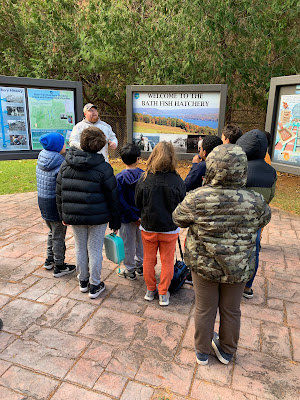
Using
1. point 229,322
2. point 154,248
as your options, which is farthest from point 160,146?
point 229,322

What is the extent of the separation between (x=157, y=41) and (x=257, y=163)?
7.93m

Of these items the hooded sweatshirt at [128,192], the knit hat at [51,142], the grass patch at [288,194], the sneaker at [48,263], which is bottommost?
the sneaker at [48,263]

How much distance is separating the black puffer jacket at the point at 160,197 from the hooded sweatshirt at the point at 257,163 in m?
0.77

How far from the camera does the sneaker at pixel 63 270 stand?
3.82m

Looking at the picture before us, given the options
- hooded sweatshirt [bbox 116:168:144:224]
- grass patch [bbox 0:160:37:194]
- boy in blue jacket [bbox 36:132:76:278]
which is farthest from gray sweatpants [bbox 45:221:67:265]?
grass patch [bbox 0:160:37:194]

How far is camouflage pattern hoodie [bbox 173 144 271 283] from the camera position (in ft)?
6.90

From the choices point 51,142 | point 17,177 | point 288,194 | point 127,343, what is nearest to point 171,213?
point 127,343

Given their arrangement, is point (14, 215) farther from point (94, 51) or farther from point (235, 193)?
point (94, 51)

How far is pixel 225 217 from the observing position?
211cm

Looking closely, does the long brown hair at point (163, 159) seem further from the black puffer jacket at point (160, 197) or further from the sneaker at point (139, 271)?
the sneaker at point (139, 271)

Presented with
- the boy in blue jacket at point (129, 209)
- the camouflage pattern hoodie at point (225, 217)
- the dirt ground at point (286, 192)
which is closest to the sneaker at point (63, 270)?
the boy in blue jacket at point (129, 209)

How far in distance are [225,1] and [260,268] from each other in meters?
7.44

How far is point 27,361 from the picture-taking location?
8.21 feet

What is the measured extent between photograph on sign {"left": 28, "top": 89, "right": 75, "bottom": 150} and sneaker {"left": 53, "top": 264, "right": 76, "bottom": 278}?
305 cm
